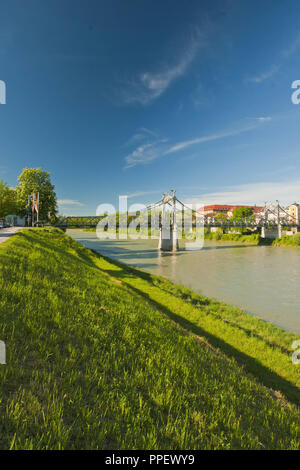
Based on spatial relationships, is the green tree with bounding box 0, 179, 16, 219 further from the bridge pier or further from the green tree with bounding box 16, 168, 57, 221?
the bridge pier

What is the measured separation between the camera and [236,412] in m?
3.02

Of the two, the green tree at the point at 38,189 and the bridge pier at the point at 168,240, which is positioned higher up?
the green tree at the point at 38,189

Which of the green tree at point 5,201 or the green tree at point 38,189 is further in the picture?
the green tree at point 38,189

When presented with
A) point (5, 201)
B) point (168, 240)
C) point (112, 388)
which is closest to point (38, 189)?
point (5, 201)

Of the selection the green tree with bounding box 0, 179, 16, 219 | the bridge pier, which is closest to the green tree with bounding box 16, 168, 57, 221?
the green tree with bounding box 0, 179, 16, 219

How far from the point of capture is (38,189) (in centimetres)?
4581

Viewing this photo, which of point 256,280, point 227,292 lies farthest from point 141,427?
point 256,280

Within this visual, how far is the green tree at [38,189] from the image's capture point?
149 ft

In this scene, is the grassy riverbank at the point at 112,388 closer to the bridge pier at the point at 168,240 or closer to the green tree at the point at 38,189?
the green tree at the point at 38,189

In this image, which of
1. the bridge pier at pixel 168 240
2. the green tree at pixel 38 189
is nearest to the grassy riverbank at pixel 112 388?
the green tree at pixel 38 189

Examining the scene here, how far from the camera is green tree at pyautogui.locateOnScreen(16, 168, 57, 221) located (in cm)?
4531

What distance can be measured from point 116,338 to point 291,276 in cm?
2882

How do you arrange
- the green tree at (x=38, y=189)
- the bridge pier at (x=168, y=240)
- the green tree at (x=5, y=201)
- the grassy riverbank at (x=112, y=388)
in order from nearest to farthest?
the grassy riverbank at (x=112, y=388), the green tree at (x=5, y=201), the green tree at (x=38, y=189), the bridge pier at (x=168, y=240)

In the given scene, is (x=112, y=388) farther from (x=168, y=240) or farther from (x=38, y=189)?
(x=168, y=240)
